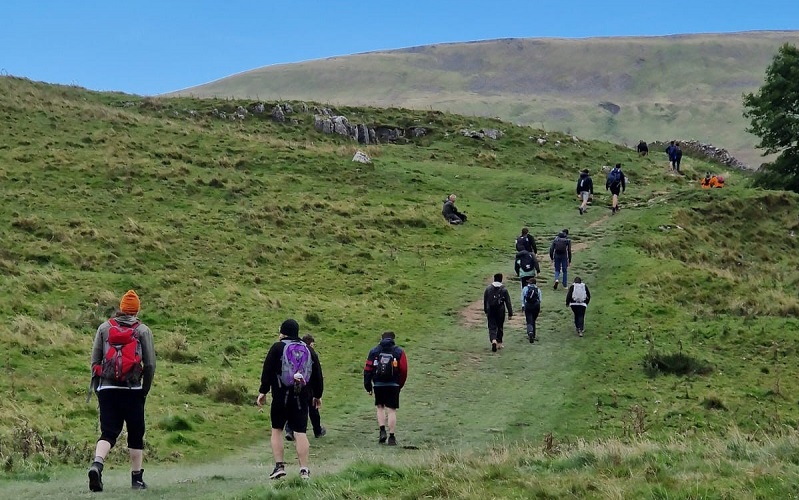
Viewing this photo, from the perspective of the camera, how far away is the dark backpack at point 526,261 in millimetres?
25062

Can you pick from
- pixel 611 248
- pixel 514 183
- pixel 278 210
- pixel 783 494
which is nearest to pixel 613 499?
pixel 783 494

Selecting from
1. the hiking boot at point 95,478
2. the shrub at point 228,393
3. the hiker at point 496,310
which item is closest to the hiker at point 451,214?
the hiker at point 496,310

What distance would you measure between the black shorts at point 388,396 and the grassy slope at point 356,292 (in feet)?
2.42

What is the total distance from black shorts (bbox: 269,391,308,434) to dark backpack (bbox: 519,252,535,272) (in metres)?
15.3

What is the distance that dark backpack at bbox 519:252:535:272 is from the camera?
2506cm

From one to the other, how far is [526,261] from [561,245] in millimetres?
2157

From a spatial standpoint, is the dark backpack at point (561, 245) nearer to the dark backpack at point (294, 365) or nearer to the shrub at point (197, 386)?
the shrub at point (197, 386)

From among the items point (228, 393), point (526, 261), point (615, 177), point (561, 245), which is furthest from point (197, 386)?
point (615, 177)

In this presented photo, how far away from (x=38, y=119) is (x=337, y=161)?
17.7 m

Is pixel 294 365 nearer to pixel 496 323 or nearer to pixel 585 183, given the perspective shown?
pixel 496 323

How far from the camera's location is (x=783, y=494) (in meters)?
7.73

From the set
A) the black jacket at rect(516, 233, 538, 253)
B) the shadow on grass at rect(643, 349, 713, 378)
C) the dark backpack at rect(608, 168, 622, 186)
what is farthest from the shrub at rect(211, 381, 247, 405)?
the dark backpack at rect(608, 168, 622, 186)

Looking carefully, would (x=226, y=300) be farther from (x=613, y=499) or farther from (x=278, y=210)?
(x=613, y=499)

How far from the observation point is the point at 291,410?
1061 cm
